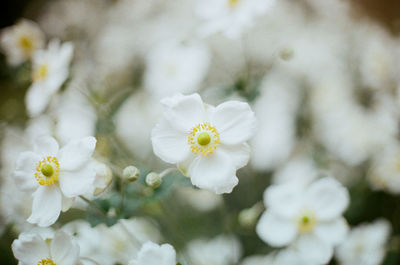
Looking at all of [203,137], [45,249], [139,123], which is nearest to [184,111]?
[203,137]

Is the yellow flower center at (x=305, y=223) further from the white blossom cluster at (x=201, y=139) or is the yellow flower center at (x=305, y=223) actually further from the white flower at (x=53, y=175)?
the white flower at (x=53, y=175)

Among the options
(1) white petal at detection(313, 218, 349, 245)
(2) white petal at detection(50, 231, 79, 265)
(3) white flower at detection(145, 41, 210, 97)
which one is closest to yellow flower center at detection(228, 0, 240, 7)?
(3) white flower at detection(145, 41, 210, 97)

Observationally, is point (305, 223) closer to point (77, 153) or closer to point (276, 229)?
point (276, 229)

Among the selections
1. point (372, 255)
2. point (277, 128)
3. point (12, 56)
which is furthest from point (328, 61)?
point (12, 56)

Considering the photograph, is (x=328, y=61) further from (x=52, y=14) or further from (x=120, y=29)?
(x=52, y=14)

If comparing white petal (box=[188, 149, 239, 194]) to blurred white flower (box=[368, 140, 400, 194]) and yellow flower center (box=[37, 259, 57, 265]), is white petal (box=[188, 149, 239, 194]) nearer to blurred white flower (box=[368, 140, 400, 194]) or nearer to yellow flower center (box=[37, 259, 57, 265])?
yellow flower center (box=[37, 259, 57, 265])

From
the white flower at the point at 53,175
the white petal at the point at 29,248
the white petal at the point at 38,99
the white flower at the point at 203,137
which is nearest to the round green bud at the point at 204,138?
the white flower at the point at 203,137
